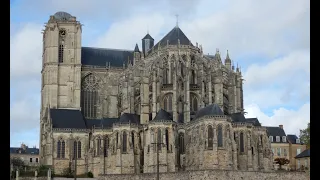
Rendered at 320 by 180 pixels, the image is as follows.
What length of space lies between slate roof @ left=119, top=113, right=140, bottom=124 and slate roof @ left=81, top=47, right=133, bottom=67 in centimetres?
1787

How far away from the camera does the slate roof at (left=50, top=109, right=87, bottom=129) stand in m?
70.7

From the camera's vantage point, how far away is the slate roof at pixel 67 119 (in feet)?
232

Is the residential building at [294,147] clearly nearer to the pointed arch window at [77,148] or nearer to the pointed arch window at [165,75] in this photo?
the pointed arch window at [165,75]

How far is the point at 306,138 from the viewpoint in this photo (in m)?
74.9

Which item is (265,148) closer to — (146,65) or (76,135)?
(146,65)

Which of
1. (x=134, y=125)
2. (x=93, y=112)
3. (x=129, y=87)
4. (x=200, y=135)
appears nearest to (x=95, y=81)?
(x=93, y=112)

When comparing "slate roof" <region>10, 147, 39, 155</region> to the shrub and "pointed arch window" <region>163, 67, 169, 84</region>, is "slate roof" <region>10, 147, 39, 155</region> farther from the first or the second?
"pointed arch window" <region>163, 67, 169, 84</region>

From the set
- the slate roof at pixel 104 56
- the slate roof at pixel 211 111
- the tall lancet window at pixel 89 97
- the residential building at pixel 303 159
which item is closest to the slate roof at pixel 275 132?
the residential building at pixel 303 159

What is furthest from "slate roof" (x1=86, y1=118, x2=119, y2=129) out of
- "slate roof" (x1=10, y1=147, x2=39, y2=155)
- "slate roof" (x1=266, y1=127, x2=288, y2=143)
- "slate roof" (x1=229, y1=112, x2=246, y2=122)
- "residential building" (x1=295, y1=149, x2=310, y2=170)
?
"slate roof" (x1=10, y1=147, x2=39, y2=155)

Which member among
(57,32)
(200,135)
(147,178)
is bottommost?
(147,178)

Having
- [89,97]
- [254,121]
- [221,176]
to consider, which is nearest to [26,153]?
[89,97]

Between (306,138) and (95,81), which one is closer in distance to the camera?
(306,138)
